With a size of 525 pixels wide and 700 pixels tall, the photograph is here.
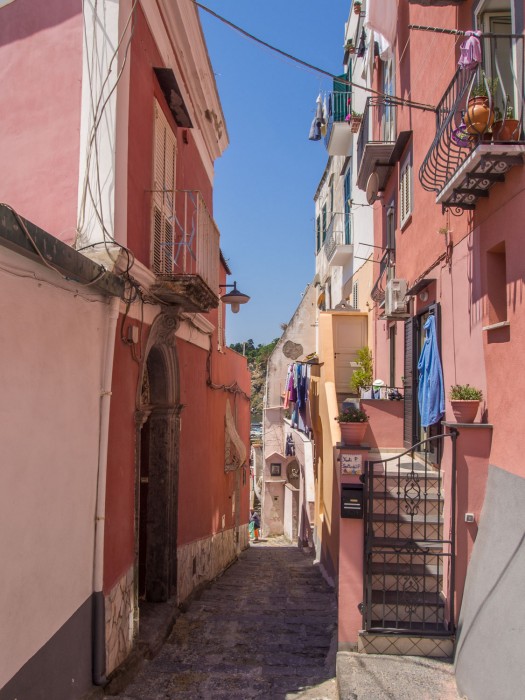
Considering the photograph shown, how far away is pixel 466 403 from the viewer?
235 inches

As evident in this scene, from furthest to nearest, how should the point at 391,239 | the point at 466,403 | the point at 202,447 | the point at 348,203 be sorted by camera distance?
1. the point at 348,203
2. the point at 391,239
3. the point at 202,447
4. the point at 466,403

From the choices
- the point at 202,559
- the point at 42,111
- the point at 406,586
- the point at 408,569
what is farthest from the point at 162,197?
the point at 202,559

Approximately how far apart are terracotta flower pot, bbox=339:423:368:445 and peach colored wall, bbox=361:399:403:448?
3895 millimetres

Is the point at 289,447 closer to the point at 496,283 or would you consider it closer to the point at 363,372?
the point at 363,372

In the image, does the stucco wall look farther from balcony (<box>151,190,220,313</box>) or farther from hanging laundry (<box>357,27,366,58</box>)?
hanging laundry (<box>357,27,366,58</box>)

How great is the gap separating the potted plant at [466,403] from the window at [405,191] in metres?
4.84

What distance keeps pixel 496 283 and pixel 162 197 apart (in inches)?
167

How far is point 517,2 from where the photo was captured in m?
5.23

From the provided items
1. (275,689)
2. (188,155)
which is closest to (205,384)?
(188,155)

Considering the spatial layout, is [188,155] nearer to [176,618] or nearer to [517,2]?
[517,2]

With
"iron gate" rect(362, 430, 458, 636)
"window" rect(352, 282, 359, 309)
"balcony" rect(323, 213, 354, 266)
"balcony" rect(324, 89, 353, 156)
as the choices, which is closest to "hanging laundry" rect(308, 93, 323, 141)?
"balcony" rect(324, 89, 353, 156)

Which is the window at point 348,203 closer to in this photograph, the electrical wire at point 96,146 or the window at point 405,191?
the window at point 405,191

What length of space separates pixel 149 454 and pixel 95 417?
3105 millimetres

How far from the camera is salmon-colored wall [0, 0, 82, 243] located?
6.23 metres
